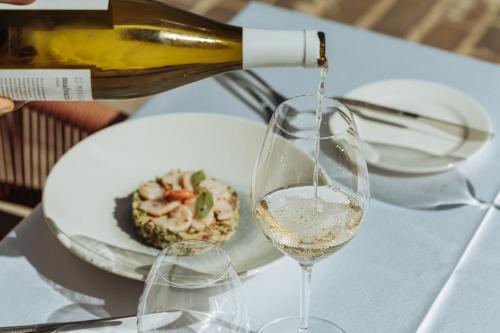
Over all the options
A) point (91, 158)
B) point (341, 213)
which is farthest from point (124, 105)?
point (341, 213)

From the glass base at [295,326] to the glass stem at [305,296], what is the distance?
0.4 inches

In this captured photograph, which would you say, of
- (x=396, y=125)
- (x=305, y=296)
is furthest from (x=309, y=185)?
(x=396, y=125)

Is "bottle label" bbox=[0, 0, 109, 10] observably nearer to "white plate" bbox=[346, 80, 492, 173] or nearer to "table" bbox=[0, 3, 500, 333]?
"table" bbox=[0, 3, 500, 333]

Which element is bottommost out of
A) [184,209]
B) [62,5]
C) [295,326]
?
[295,326]

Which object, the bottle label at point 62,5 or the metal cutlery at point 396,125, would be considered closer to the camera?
the bottle label at point 62,5

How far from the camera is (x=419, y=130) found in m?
1.19

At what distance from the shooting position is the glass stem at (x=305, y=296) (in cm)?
84

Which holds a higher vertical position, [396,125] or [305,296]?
[396,125]

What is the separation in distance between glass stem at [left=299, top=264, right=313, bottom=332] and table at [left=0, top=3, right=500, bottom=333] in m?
0.05

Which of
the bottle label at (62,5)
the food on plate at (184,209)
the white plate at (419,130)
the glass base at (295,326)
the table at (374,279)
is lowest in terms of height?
the glass base at (295,326)

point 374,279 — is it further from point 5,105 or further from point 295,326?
point 5,105

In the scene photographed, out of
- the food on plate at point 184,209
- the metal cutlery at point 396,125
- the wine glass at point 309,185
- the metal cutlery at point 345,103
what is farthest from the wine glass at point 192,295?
the metal cutlery at point 345,103

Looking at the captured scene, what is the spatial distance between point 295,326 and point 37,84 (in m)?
0.38

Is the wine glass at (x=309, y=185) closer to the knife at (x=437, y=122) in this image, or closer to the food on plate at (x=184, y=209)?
the food on plate at (x=184, y=209)
